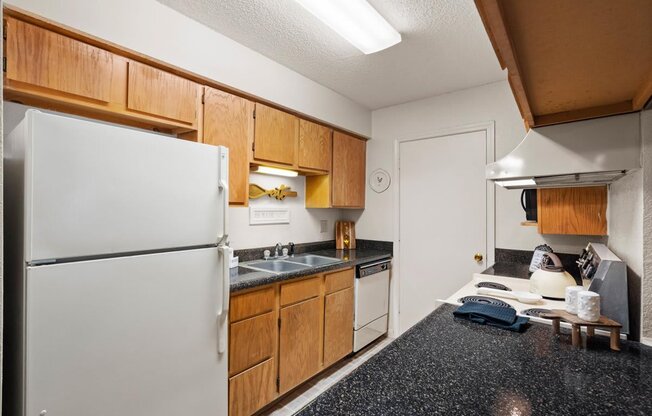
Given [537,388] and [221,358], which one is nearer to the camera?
[537,388]

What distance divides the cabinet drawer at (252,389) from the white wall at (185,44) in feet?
6.09

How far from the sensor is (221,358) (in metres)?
1.56

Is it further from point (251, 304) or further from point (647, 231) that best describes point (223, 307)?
point (647, 231)

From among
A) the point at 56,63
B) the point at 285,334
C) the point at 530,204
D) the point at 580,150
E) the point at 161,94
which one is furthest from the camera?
the point at 530,204

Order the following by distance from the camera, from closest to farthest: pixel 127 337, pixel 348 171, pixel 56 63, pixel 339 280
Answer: pixel 127 337 → pixel 56 63 → pixel 339 280 → pixel 348 171

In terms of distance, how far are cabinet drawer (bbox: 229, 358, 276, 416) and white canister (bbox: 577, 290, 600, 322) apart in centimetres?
168

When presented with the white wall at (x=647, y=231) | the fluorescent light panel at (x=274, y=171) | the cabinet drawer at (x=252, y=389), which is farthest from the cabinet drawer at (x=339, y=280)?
the white wall at (x=647, y=231)

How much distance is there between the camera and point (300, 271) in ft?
Result: 7.00

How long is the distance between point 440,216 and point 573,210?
1083mm

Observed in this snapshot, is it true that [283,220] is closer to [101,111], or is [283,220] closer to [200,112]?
[200,112]

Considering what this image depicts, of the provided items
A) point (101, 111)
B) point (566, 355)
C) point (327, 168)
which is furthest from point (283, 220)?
point (566, 355)

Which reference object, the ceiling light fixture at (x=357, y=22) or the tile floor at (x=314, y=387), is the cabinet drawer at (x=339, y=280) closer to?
the tile floor at (x=314, y=387)

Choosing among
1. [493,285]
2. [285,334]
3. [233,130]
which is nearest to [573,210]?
[493,285]

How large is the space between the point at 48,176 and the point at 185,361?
0.95 metres
